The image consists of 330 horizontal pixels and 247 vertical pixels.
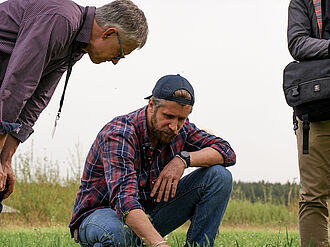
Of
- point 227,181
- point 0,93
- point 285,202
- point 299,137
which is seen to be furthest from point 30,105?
point 285,202

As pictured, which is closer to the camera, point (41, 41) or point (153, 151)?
point (41, 41)

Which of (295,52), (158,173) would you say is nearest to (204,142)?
(158,173)

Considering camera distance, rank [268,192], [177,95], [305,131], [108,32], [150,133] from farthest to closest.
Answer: [268,192]
[305,131]
[150,133]
[177,95]
[108,32]

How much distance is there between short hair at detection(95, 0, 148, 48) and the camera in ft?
10.3

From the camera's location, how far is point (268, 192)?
459 inches

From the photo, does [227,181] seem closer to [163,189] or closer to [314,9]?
[163,189]

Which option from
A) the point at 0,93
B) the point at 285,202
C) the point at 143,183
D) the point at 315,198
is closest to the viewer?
the point at 0,93

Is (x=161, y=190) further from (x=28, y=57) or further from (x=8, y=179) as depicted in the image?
(x=28, y=57)

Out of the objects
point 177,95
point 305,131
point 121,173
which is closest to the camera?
point 121,173

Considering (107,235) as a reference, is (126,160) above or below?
above

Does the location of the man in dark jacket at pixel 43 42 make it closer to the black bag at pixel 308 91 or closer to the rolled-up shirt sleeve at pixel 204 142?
the rolled-up shirt sleeve at pixel 204 142

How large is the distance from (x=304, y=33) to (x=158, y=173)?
160 centimetres

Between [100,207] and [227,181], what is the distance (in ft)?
3.09

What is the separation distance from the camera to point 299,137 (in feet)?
12.8
